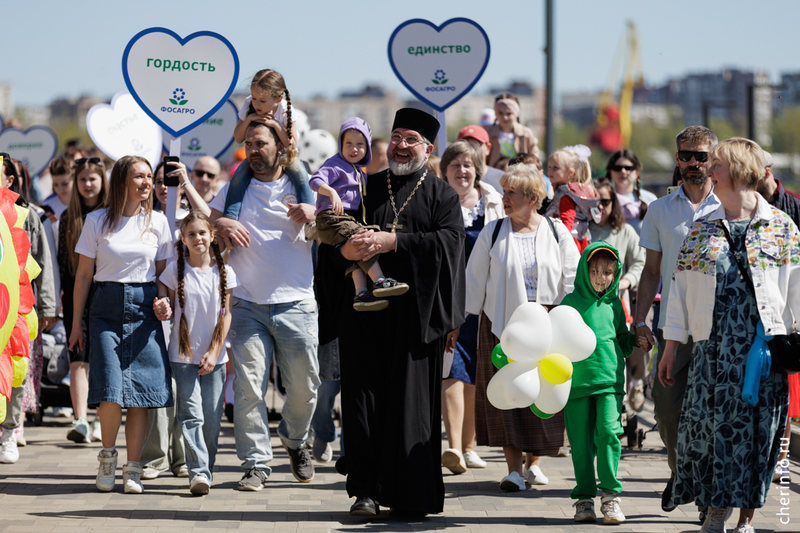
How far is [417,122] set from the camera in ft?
19.7

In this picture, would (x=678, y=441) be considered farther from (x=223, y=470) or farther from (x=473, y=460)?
(x=223, y=470)

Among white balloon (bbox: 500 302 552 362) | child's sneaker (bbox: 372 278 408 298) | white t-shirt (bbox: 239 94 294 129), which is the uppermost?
white t-shirt (bbox: 239 94 294 129)

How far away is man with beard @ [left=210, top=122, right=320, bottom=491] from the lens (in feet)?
21.5

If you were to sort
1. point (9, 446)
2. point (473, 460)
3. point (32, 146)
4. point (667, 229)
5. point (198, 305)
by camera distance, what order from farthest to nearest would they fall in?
point (32, 146), point (9, 446), point (473, 460), point (198, 305), point (667, 229)

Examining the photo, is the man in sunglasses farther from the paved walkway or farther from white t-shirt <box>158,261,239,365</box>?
white t-shirt <box>158,261,239,365</box>

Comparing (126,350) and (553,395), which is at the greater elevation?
(126,350)

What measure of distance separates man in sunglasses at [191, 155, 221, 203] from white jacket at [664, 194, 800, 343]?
5.52m

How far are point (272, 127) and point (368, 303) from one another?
1612mm

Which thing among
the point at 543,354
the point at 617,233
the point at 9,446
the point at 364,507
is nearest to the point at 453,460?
the point at 364,507

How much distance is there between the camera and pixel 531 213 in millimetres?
6746

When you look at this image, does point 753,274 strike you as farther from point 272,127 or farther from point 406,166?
point 272,127

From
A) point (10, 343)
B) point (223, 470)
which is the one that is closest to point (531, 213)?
point (223, 470)

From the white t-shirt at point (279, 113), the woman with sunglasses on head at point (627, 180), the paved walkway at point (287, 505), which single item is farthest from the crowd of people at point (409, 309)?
the woman with sunglasses on head at point (627, 180)

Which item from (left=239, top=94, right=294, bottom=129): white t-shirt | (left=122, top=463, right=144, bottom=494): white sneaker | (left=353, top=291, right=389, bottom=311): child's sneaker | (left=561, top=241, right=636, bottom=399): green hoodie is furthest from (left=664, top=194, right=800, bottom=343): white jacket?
(left=122, top=463, right=144, bottom=494): white sneaker
